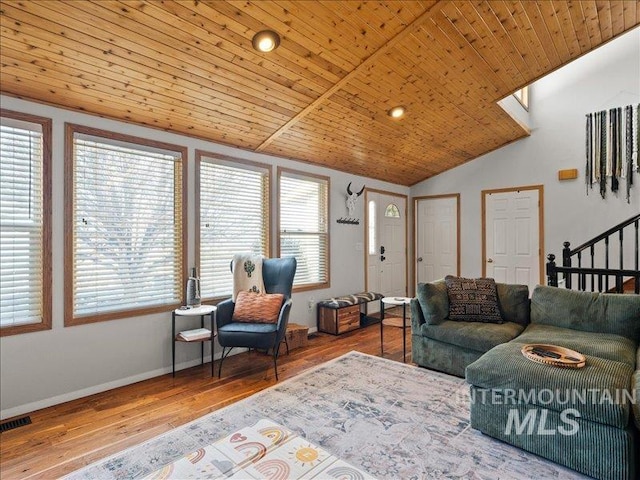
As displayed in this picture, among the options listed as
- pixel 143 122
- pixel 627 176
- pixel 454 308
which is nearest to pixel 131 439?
pixel 143 122

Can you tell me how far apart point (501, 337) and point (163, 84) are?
3.36 m

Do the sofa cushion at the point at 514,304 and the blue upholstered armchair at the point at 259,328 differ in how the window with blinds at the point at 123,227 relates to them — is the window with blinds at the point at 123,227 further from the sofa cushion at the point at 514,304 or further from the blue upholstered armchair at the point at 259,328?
the sofa cushion at the point at 514,304

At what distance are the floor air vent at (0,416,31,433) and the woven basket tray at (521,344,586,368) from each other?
11.0 ft

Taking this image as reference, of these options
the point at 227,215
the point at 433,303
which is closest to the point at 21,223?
the point at 227,215

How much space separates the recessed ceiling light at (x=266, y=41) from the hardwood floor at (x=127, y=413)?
105 inches

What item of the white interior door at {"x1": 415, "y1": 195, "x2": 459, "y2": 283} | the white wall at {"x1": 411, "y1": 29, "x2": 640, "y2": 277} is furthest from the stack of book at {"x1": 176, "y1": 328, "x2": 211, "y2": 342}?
the white wall at {"x1": 411, "y1": 29, "x2": 640, "y2": 277}

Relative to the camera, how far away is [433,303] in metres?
3.30

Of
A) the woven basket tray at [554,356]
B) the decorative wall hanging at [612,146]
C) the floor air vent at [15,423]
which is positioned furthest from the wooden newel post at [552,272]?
the floor air vent at [15,423]

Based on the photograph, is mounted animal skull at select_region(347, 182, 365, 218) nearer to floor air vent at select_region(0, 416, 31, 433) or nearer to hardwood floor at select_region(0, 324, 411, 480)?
hardwood floor at select_region(0, 324, 411, 480)

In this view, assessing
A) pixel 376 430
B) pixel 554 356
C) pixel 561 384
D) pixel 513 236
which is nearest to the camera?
pixel 561 384

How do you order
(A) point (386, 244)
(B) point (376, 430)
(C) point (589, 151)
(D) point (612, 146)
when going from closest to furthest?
(B) point (376, 430) → (D) point (612, 146) → (C) point (589, 151) → (A) point (386, 244)

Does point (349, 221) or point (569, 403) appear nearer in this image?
point (569, 403)

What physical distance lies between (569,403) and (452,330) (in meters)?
1.26

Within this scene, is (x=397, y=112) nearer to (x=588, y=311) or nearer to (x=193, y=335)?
(x=588, y=311)
